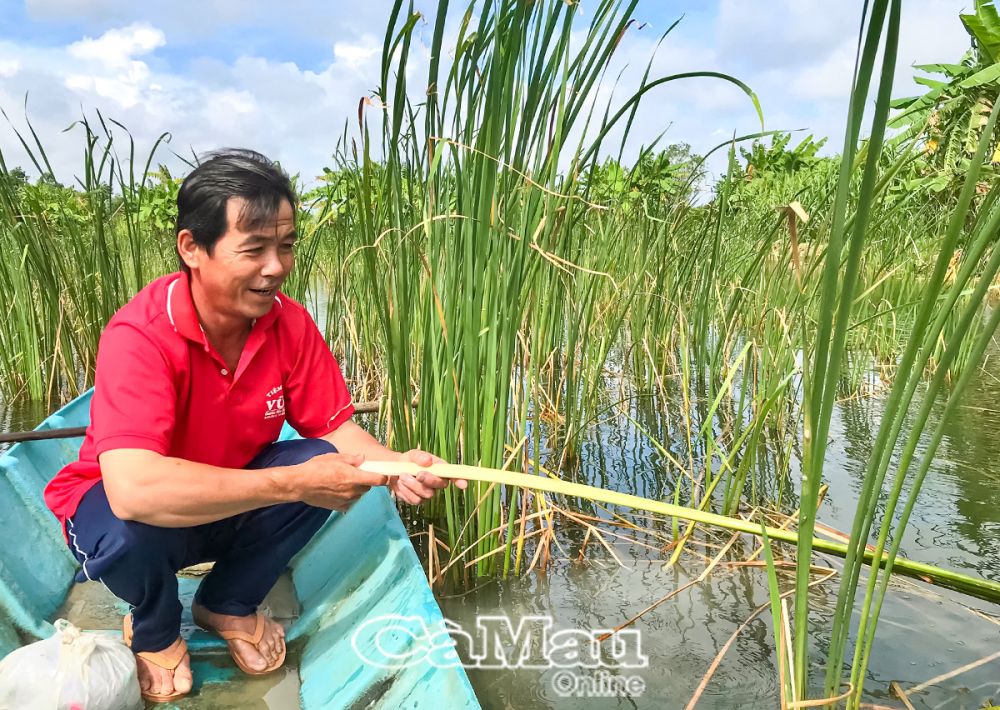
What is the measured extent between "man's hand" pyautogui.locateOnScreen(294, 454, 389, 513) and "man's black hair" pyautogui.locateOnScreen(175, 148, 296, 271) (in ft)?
1.64

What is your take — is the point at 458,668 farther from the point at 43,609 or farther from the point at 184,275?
the point at 43,609

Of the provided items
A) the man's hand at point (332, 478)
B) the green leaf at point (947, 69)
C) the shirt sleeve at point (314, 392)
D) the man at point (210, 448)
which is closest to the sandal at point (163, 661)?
the man at point (210, 448)

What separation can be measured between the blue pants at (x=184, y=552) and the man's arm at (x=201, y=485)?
0.12 m

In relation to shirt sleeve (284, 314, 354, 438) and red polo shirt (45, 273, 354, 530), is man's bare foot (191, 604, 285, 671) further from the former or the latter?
shirt sleeve (284, 314, 354, 438)

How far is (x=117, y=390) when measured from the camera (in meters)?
1.43

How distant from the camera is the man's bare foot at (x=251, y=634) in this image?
1.70 meters

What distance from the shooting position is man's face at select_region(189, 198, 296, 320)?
150 centimetres

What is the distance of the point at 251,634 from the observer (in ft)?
5.66

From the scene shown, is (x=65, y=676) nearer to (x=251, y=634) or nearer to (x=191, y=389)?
(x=251, y=634)

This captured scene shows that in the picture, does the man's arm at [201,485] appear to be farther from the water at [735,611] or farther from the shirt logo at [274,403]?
the water at [735,611]

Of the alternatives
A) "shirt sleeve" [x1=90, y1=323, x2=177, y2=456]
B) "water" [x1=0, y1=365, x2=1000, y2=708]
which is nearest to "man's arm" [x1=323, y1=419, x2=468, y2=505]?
"shirt sleeve" [x1=90, y1=323, x2=177, y2=456]

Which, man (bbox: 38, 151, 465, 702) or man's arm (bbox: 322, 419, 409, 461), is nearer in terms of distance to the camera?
man (bbox: 38, 151, 465, 702)

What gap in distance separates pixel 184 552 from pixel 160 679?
0.27 metres

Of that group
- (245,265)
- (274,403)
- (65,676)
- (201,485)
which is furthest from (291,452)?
(65,676)
